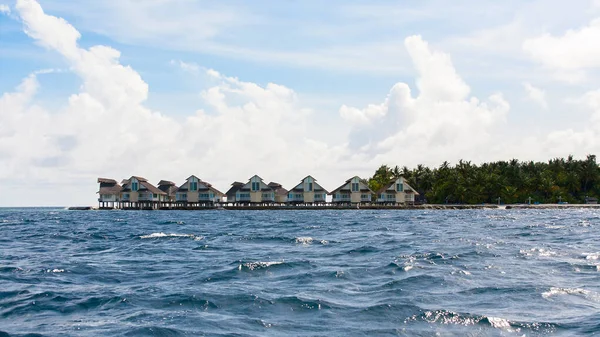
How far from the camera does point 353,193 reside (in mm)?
144750

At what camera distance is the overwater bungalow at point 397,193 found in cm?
14475

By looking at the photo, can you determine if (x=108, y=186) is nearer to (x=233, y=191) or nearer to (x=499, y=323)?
(x=233, y=191)

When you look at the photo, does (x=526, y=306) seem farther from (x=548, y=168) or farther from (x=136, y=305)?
(x=548, y=168)

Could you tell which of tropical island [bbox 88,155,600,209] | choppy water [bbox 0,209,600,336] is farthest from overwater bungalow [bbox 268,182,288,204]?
choppy water [bbox 0,209,600,336]

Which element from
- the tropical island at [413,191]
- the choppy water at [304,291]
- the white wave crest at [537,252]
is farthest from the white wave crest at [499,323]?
the tropical island at [413,191]

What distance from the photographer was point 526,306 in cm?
1528

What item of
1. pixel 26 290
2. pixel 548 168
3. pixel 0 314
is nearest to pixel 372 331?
pixel 0 314

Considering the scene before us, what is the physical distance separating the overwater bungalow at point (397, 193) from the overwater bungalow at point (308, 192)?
1478 cm

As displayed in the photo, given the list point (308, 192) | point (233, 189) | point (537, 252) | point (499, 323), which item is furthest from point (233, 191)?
point (499, 323)

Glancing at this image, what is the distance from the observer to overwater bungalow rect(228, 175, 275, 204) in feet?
479

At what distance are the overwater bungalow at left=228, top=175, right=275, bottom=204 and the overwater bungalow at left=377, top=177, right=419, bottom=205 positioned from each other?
27.8 meters

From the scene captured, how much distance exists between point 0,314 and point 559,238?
3232 centimetres

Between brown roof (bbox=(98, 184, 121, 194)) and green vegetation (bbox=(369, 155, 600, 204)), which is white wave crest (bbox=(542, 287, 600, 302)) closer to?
green vegetation (bbox=(369, 155, 600, 204))

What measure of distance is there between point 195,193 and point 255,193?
610 inches
